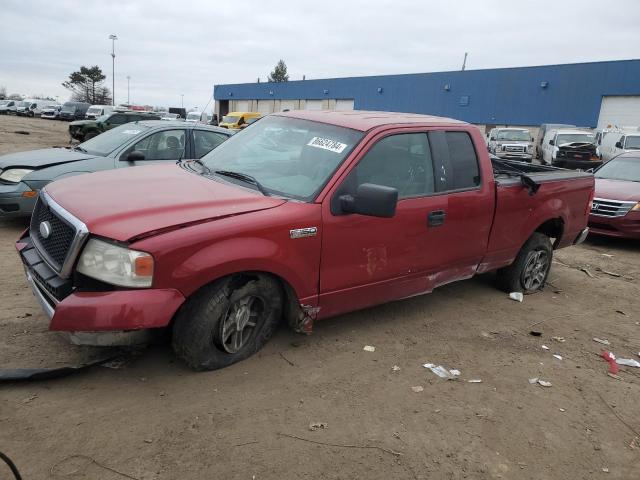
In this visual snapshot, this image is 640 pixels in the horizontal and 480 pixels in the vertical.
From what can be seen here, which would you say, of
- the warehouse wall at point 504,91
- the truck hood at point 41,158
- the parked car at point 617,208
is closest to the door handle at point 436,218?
the truck hood at point 41,158

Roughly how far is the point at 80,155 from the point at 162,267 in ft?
15.5

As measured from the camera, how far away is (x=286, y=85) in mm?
52375

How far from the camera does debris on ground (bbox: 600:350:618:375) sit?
13.1 feet

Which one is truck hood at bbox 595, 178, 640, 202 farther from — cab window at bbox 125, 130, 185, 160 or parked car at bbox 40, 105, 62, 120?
parked car at bbox 40, 105, 62, 120

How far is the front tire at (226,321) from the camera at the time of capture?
121 inches

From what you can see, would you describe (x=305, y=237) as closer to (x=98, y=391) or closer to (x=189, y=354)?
(x=189, y=354)

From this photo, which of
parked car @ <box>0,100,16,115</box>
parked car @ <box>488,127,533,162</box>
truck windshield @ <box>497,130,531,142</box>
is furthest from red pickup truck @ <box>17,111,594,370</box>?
parked car @ <box>0,100,16,115</box>

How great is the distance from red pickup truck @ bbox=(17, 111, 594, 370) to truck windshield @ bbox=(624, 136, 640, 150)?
15.6 meters

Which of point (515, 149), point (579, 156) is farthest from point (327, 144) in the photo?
point (515, 149)

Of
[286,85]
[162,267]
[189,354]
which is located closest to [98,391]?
[189,354]

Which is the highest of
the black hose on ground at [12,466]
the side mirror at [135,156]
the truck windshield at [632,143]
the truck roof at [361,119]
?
the truck windshield at [632,143]

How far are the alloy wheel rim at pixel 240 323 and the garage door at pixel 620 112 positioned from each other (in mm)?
31198

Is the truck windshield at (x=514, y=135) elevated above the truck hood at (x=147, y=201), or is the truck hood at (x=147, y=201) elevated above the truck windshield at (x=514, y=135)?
the truck windshield at (x=514, y=135)

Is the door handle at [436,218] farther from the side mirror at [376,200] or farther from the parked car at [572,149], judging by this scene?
the parked car at [572,149]
